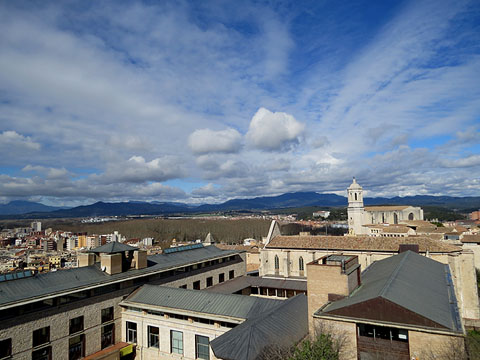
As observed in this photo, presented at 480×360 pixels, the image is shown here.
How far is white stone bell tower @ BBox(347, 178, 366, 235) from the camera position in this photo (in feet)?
333

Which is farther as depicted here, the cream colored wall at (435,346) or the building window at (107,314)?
the building window at (107,314)

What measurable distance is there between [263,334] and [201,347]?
8.30 meters

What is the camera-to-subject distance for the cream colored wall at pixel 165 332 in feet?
71.4

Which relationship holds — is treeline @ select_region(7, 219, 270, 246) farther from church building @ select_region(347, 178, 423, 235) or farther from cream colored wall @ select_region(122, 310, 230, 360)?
cream colored wall @ select_region(122, 310, 230, 360)

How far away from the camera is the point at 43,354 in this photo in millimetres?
20234

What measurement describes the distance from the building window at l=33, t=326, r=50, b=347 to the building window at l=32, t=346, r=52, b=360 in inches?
19.3

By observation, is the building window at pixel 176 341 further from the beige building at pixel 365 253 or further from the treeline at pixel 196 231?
the treeline at pixel 196 231

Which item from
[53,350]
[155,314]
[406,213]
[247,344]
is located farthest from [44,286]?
[406,213]

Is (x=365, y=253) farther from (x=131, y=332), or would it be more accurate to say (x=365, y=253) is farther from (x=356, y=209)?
(x=356, y=209)

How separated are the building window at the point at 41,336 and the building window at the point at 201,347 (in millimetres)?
9970

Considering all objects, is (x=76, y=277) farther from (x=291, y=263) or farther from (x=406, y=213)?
(x=406, y=213)

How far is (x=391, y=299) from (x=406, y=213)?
452 ft

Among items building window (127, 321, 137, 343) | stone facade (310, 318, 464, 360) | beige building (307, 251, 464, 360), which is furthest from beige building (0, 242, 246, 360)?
stone facade (310, 318, 464, 360)

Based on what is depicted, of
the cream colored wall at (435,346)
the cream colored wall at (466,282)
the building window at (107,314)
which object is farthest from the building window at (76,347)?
the cream colored wall at (466,282)
